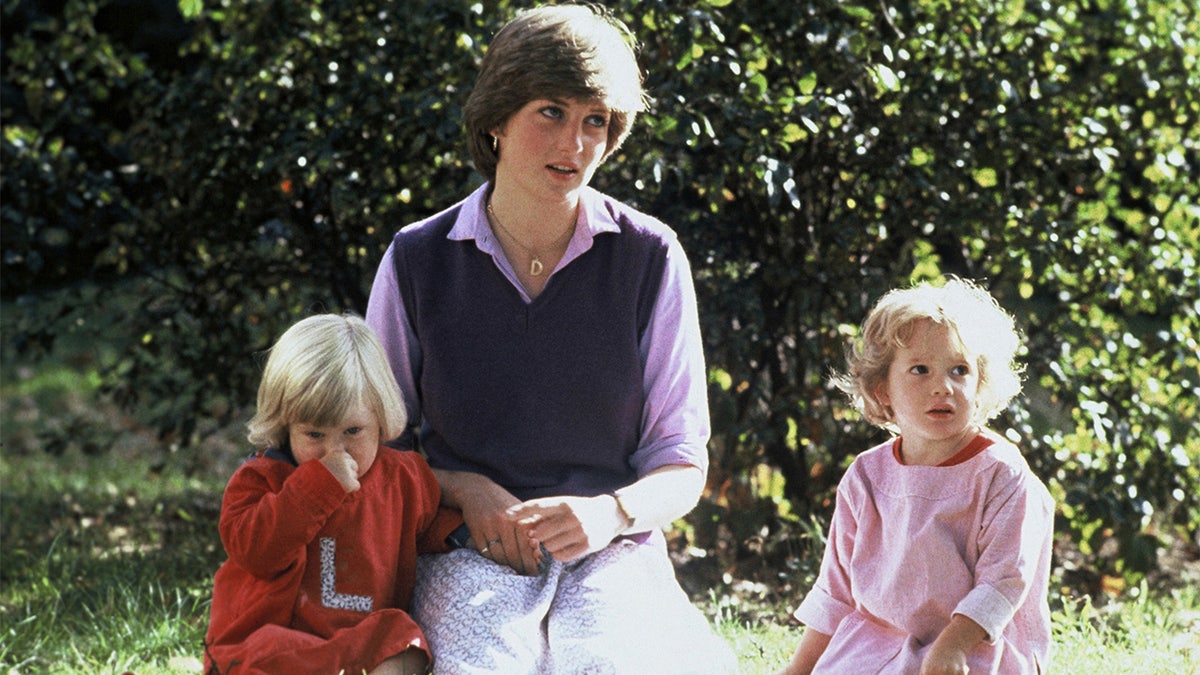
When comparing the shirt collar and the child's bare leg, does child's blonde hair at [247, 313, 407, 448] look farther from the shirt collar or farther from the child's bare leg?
the child's bare leg

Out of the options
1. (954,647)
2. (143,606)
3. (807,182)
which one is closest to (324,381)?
(954,647)

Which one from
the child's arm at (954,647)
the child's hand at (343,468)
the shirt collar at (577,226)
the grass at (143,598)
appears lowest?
the grass at (143,598)

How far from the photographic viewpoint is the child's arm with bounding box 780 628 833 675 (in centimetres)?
275

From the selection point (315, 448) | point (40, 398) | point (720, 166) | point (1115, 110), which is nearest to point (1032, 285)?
point (1115, 110)

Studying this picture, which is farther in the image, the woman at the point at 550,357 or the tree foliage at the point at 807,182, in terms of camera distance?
the tree foliage at the point at 807,182

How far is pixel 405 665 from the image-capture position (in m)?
2.56

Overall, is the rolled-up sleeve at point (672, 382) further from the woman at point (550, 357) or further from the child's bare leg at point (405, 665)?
the child's bare leg at point (405, 665)

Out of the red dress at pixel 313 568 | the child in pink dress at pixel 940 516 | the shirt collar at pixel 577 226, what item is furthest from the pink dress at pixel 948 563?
the red dress at pixel 313 568

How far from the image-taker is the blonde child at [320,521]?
2457 mm

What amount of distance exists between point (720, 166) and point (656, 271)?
42.3 inches

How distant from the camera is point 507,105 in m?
2.65

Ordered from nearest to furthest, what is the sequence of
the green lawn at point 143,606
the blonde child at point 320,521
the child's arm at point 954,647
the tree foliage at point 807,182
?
the child's arm at point 954,647, the blonde child at point 320,521, the green lawn at point 143,606, the tree foliage at point 807,182

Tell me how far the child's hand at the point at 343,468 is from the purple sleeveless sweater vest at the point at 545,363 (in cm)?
31

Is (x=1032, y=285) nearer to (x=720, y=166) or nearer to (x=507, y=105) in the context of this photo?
(x=720, y=166)
